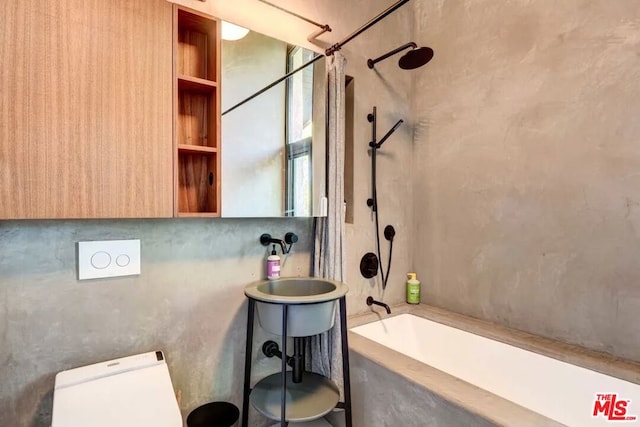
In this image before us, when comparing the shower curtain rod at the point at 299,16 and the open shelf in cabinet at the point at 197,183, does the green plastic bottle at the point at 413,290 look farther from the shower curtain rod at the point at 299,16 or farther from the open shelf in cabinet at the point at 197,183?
the shower curtain rod at the point at 299,16

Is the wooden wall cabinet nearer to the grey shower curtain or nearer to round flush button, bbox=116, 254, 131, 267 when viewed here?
round flush button, bbox=116, 254, 131, 267

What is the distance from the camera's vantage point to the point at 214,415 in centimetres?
132

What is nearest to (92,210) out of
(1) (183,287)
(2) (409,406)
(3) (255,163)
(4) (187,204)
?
(4) (187,204)

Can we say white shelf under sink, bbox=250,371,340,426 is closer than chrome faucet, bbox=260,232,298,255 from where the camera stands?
Yes

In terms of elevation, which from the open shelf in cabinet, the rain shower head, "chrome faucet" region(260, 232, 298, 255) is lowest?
"chrome faucet" region(260, 232, 298, 255)

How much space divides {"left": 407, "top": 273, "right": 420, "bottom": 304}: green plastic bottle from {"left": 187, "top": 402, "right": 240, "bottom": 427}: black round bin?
1349 millimetres

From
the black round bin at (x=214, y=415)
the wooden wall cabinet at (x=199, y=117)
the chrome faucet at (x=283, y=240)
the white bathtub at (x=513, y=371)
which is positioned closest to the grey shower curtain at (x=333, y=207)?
the chrome faucet at (x=283, y=240)

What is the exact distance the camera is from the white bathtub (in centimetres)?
129

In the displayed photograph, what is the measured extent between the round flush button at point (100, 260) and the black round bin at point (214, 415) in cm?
73

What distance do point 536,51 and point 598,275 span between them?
3.92ft

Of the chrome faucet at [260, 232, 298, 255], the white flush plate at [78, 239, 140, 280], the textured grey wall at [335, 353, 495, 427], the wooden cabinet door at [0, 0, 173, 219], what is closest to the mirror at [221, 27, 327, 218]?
the chrome faucet at [260, 232, 298, 255]

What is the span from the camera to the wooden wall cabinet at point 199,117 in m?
1.28

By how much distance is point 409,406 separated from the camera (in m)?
1.25

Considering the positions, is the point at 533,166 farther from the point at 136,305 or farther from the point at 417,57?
the point at 136,305
